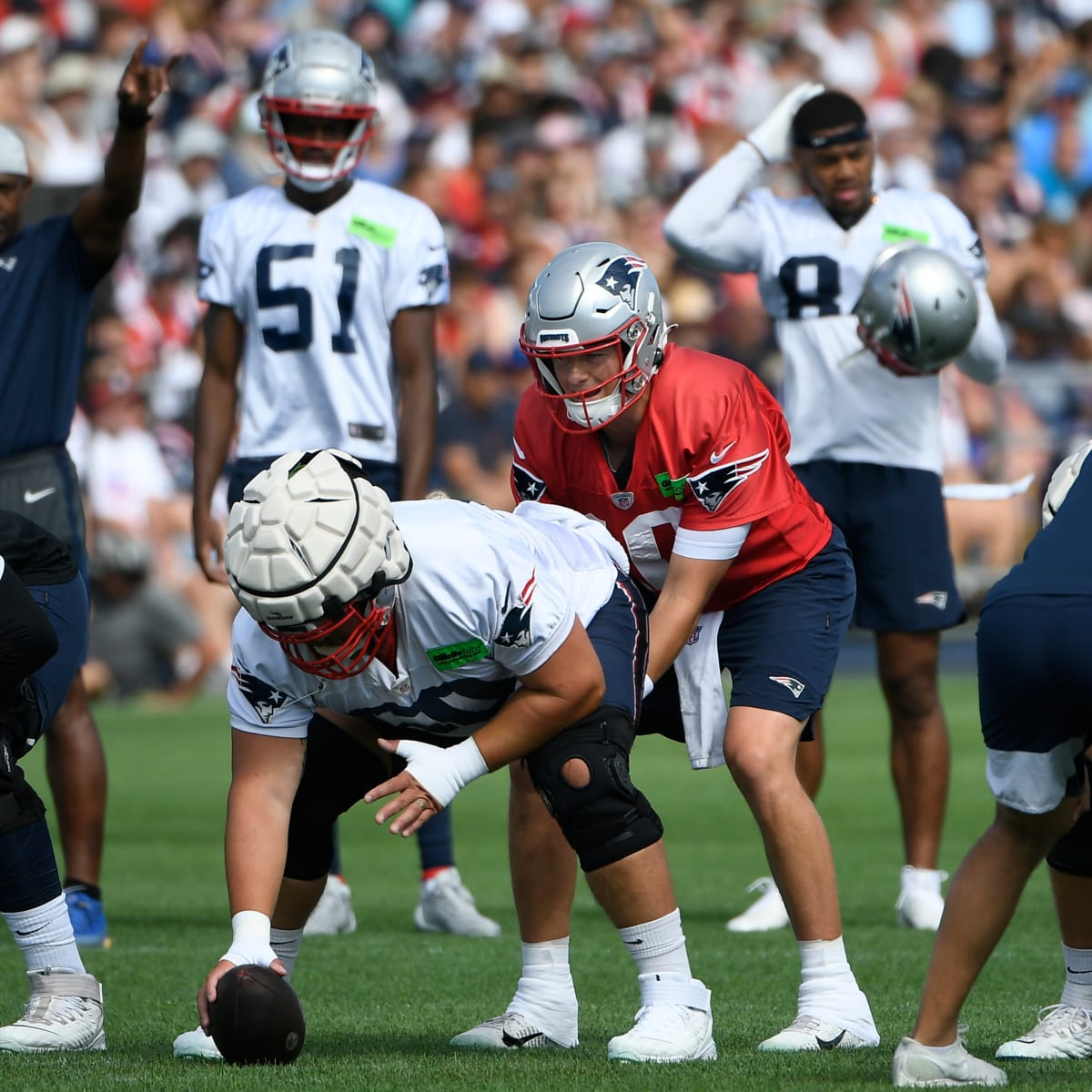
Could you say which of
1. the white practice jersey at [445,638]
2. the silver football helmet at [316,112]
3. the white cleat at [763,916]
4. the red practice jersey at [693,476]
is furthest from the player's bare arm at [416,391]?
the white practice jersey at [445,638]

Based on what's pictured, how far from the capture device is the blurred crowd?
1358cm

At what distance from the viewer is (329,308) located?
21.6 feet

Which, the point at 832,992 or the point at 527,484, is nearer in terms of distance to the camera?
the point at 832,992

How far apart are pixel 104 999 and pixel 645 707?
159 centimetres

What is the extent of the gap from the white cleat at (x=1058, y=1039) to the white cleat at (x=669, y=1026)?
63 cm

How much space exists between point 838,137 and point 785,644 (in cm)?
248

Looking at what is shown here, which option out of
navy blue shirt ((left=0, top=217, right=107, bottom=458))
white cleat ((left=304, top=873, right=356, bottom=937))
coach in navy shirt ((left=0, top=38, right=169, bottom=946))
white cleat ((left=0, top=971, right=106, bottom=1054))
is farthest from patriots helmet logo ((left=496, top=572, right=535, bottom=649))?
white cleat ((left=304, top=873, right=356, bottom=937))

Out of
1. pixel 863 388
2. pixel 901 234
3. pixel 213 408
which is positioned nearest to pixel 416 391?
pixel 213 408

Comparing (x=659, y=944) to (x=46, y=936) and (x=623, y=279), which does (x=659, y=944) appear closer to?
(x=46, y=936)

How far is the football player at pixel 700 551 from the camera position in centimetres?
466

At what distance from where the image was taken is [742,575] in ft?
16.5

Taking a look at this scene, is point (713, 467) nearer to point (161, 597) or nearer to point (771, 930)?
point (771, 930)

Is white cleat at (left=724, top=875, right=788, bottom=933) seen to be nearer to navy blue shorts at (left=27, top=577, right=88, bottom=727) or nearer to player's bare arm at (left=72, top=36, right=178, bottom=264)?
navy blue shorts at (left=27, top=577, right=88, bottom=727)

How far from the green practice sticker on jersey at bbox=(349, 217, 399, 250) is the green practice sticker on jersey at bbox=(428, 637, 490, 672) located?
108 inches
